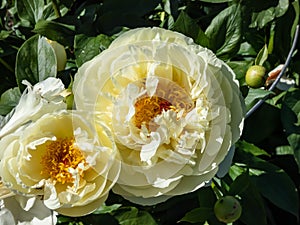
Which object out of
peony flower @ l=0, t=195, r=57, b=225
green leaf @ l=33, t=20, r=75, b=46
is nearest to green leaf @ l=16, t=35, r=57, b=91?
green leaf @ l=33, t=20, r=75, b=46

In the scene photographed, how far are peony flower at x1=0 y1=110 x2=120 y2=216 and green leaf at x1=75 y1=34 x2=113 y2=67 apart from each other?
21 centimetres

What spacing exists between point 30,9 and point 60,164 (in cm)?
68

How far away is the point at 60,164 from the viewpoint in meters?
0.89

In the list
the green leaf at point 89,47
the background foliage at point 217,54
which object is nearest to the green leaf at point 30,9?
the background foliage at point 217,54

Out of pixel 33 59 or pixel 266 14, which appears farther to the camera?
pixel 266 14

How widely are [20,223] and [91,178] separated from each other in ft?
0.45

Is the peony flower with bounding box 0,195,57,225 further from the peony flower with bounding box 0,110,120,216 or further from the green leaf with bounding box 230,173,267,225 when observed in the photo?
the green leaf with bounding box 230,173,267,225

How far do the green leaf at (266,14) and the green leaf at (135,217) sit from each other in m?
0.55

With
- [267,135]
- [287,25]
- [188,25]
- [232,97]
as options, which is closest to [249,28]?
[287,25]

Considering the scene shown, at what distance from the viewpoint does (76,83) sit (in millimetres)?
884

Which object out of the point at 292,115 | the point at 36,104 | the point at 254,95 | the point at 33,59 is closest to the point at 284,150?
the point at 292,115

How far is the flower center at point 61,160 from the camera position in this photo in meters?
0.89

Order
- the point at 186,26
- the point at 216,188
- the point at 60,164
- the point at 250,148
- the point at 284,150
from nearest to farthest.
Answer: the point at 60,164 → the point at 186,26 → the point at 216,188 → the point at 250,148 → the point at 284,150

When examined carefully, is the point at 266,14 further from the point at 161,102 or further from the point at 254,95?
Answer: the point at 161,102
